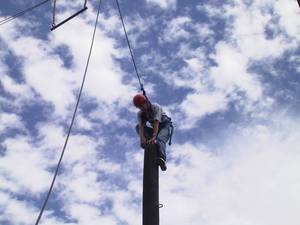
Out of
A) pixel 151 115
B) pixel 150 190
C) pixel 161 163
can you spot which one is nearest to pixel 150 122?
pixel 151 115

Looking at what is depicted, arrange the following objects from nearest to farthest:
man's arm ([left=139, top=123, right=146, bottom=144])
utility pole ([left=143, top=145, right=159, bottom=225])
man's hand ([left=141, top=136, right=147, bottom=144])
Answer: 1. utility pole ([left=143, top=145, right=159, bottom=225])
2. man's hand ([left=141, top=136, right=147, bottom=144])
3. man's arm ([left=139, top=123, right=146, bottom=144])

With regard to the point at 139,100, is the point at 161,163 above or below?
below

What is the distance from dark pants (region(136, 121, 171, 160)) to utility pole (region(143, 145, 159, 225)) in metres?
0.41

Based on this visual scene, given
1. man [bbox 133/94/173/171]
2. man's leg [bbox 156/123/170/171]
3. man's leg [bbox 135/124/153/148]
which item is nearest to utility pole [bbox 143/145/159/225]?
man's leg [bbox 156/123/170/171]

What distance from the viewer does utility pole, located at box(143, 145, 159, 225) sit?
191 inches

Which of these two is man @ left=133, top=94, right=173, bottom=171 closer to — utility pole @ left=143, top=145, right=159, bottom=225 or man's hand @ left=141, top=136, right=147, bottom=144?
man's hand @ left=141, top=136, right=147, bottom=144

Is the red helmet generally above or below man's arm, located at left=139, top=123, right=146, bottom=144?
above

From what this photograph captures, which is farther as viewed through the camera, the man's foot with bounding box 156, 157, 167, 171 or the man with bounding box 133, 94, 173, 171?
the man with bounding box 133, 94, 173, 171

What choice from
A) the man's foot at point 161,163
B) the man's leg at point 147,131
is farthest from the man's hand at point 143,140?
the man's foot at point 161,163

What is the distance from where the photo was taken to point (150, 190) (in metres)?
5.11

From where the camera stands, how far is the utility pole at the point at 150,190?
4863mm

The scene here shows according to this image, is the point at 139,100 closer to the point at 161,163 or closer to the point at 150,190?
the point at 161,163

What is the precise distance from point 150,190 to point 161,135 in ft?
6.20

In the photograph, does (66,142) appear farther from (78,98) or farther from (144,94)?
(144,94)
